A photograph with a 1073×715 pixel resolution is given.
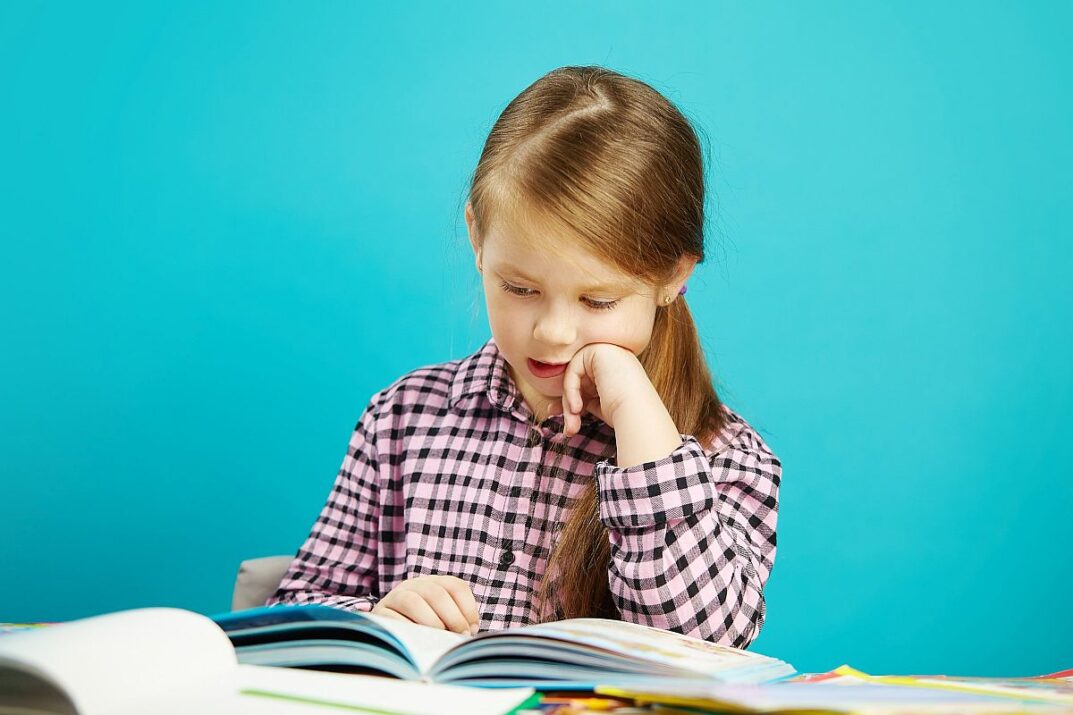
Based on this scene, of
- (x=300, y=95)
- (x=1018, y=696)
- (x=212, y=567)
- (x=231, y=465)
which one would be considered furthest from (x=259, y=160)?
(x=1018, y=696)

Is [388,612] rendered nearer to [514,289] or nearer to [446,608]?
[446,608]

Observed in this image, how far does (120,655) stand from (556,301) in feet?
1.66

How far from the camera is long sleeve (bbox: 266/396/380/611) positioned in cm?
108

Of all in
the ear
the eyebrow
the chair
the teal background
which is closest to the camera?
the eyebrow

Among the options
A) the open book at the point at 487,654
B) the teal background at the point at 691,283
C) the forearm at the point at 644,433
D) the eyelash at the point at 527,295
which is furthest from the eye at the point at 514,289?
the teal background at the point at 691,283

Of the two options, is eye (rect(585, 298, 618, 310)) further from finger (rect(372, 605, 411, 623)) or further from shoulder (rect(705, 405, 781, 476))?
finger (rect(372, 605, 411, 623))

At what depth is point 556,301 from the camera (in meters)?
0.90

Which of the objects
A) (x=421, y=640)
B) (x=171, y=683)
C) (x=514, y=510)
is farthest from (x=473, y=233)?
(x=171, y=683)

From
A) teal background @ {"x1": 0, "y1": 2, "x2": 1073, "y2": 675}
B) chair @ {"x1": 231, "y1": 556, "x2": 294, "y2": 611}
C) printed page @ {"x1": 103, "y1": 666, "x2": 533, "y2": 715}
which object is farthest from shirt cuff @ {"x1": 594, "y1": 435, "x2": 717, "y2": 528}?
teal background @ {"x1": 0, "y1": 2, "x2": 1073, "y2": 675}

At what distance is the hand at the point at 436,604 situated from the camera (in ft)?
2.62

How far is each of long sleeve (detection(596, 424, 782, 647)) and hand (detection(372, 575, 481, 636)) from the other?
0.13 metres

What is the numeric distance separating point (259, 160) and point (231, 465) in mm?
447

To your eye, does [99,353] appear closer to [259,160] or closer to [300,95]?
[259,160]

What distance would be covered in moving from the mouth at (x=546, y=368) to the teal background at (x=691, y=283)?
55 cm
